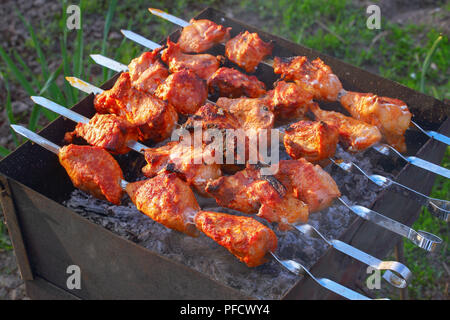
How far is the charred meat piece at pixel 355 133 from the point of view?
8.27 feet

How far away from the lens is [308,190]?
2.25 meters

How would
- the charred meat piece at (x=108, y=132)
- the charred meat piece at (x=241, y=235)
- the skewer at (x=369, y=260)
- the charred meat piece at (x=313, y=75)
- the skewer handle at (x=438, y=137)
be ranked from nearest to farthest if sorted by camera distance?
the skewer at (x=369, y=260)
the charred meat piece at (x=241, y=235)
the charred meat piece at (x=108, y=132)
the skewer handle at (x=438, y=137)
the charred meat piece at (x=313, y=75)

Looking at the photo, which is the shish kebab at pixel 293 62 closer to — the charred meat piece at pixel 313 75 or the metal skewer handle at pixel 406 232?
the charred meat piece at pixel 313 75

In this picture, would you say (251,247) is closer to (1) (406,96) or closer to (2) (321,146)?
(2) (321,146)

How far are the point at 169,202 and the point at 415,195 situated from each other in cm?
115

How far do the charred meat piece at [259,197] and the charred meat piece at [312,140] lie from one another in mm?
263

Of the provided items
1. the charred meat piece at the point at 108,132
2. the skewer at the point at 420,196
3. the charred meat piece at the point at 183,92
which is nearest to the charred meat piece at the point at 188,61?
the charred meat piece at the point at 183,92

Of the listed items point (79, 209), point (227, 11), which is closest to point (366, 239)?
point (79, 209)

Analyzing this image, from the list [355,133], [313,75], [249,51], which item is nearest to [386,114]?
[355,133]

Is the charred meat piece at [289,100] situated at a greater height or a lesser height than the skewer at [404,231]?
greater

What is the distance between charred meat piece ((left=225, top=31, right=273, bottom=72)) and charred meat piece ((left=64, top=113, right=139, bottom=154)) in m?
0.85

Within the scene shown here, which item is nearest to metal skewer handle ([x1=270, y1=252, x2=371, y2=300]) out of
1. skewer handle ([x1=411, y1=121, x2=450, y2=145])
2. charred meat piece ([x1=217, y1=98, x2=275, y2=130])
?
charred meat piece ([x1=217, y1=98, x2=275, y2=130])

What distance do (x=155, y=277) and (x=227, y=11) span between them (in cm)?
386

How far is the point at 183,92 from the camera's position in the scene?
8.76 feet
